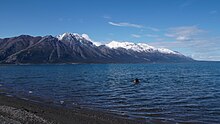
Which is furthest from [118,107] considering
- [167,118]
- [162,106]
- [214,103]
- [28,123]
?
[28,123]

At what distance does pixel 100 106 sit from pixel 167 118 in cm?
989

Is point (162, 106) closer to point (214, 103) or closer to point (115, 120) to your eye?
point (214, 103)

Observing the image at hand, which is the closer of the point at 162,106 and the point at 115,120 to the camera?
the point at 115,120

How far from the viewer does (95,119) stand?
25016 mm

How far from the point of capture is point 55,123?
20656 millimetres

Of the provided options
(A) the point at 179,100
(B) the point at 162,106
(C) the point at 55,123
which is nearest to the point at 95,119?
(C) the point at 55,123

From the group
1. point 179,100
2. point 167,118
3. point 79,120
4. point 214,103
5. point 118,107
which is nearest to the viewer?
point 79,120

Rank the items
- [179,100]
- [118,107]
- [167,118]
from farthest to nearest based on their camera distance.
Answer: [179,100] < [118,107] < [167,118]

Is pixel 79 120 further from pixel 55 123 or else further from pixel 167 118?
pixel 167 118

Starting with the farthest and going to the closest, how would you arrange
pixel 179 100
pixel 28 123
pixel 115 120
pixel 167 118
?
pixel 179 100
pixel 167 118
pixel 115 120
pixel 28 123

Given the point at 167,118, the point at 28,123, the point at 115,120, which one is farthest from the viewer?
the point at 167,118

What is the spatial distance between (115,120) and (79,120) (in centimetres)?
366

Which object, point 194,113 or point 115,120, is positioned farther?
point 194,113

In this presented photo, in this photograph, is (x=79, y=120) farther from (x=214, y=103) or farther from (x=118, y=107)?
(x=214, y=103)
